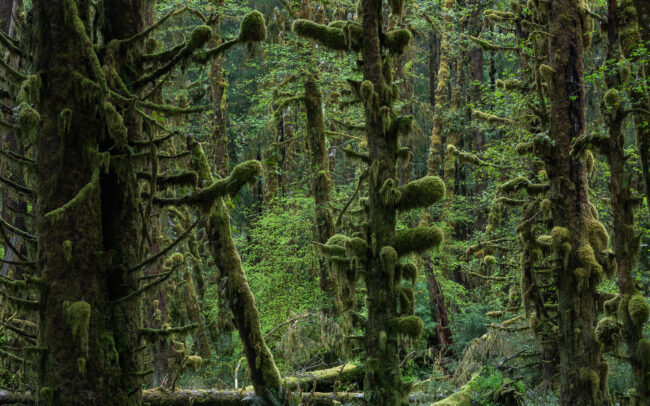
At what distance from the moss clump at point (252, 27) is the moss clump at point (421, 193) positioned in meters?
4.00

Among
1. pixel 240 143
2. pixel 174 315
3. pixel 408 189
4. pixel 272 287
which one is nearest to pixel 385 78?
pixel 408 189

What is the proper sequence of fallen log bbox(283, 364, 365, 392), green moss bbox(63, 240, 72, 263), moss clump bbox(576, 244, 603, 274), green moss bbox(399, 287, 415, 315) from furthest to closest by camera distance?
fallen log bbox(283, 364, 365, 392) < moss clump bbox(576, 244, 603, 274) < green moss bbox(399, 287, 415, 315) < green moss bbox(63, 240, 72, 263)

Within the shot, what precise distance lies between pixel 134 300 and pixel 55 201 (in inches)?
54.1

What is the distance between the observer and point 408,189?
365 inches

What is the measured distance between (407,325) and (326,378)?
4.47 meters

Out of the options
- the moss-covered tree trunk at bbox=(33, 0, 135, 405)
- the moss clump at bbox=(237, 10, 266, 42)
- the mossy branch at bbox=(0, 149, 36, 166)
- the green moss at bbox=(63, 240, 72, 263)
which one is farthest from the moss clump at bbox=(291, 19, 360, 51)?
the green moss at bbox=(63, 240, 72, 263)

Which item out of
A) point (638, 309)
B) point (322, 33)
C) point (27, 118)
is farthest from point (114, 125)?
point (638, 309)

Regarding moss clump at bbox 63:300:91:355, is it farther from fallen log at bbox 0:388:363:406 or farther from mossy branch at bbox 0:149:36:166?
fallen log at bbox 0:388:363:406

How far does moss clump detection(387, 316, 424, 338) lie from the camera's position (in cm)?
884

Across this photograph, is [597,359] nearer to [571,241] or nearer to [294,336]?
[571,241]

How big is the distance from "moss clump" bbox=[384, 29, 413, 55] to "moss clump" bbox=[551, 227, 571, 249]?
428cm

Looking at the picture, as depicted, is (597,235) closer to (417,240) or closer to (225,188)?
(417,240)

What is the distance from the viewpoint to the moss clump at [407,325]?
8836 millimetres

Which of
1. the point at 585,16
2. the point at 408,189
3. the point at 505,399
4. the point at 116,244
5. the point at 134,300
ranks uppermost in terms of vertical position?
the point at 585,16
